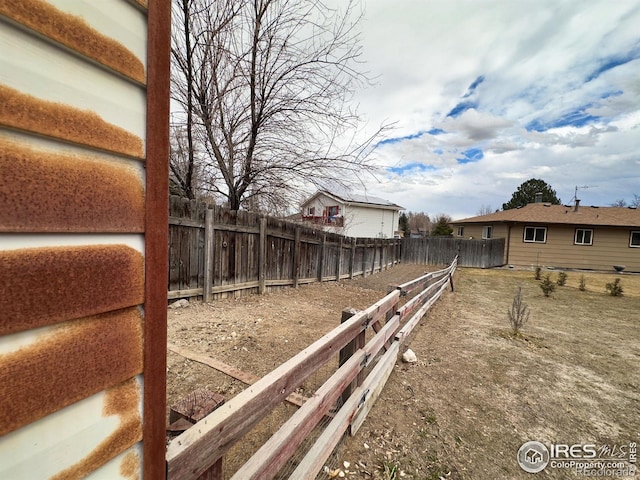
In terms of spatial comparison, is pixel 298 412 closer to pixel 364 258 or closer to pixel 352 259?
pixel 352 259

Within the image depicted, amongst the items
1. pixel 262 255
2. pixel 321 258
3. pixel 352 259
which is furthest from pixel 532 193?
pixel 262 255

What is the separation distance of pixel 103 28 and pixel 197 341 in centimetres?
399

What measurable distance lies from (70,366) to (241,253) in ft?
18.0

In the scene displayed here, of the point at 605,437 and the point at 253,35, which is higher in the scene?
the point at 253,35

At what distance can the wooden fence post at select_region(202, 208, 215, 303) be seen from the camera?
5.25m

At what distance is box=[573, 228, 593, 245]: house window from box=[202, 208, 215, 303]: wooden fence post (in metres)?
23.7

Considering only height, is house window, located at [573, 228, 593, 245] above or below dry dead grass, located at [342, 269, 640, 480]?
above

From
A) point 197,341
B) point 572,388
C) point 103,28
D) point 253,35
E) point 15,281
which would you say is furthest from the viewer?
point 253,35

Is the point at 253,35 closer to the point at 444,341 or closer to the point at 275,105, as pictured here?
the point at 275,105

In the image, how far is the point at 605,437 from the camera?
108 inches

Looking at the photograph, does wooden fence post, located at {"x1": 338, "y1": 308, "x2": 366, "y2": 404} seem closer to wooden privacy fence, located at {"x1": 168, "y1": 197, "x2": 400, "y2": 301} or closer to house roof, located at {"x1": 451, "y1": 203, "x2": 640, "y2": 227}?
wooden privacy fence, located at {"x1": 168, "y1": 197, "x2": 400, "y2": 301}

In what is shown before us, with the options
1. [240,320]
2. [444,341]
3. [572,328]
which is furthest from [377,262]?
[240,320]

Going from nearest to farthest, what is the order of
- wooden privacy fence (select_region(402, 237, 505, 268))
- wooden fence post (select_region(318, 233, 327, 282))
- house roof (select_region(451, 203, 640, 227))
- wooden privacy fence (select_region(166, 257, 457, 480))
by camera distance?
wooden privacy fence (select_region(166, 257, 457, 480)) → wooden fence post (select_region(318, 233, 327, 282)) → house roof (select_region(451, 203, 640, 227)) → wooden privacy fence (select_region(402, 237, 505, 268))

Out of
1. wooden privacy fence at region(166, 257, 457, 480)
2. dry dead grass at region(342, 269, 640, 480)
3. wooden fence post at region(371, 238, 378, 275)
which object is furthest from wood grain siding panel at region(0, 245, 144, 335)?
wooden fence post at region(371, 238, 378, 275)
